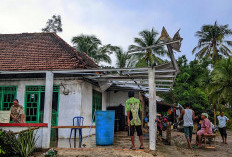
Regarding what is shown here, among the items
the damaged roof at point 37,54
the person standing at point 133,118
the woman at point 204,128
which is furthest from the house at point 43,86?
the woman at point 204,128

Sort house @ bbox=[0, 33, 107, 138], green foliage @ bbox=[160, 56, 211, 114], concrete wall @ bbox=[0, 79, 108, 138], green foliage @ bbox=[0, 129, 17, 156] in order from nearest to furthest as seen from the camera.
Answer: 1. green foliage @ bbox=[0, 129, 17, 156]
2. concrete wall @ bbox=[0, 79, 108, 138]
3. house @ bbox=[0, 33, 107, 138]
4. green foliage @ bbox=[160, 56, 211, 114]

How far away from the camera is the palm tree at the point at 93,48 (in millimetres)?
30703

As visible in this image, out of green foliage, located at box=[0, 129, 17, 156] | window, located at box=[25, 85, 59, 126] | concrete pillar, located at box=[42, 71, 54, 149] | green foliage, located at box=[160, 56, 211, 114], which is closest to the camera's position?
green foliage, located at box=[0, 129, 17, 156]

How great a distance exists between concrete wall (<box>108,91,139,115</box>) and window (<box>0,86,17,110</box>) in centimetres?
611

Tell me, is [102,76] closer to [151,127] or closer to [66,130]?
[66,130]

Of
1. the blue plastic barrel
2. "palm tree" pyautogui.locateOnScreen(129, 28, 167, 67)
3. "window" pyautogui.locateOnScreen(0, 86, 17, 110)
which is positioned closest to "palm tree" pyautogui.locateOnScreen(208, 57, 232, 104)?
"palm tree" pyautogui.locateOnScreen(129, 28, 167, 67)

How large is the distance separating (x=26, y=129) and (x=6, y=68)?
18.0ft

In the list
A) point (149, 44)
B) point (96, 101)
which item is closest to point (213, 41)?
point (149, 44)

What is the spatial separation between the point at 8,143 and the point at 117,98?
30.6 feet

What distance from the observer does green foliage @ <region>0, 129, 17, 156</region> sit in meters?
6.11

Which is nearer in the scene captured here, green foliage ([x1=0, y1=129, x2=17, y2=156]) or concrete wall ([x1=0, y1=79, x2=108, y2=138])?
green foliage ([x1=0, y1=129, x2=17, y2=156])

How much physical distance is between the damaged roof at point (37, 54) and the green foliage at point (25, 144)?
4.79m

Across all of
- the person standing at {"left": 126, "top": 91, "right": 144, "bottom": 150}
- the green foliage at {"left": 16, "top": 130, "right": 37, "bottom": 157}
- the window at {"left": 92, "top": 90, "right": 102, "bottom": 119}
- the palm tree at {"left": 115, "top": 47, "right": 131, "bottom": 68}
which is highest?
the palm tree at {"left": 115, "top": 47, "right": 131, "bottom": 68}

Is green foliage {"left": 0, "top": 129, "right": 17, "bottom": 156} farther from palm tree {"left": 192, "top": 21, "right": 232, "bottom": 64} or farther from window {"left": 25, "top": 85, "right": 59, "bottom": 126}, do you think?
palm tree {"left": 192, "top": 21, "right": 232, "bottom": 64}
